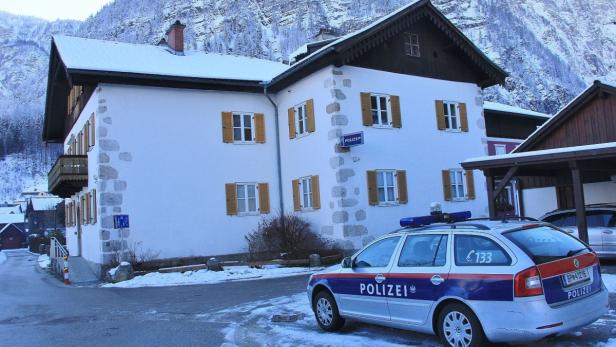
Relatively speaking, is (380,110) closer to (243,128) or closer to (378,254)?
(243,128)

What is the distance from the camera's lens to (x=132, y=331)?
9.84 meters

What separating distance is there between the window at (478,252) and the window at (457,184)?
53.3 ft

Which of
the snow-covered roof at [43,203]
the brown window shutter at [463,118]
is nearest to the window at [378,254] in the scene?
the brown window shutter at [463,118]

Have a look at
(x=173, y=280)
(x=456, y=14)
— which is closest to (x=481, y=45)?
(x=456, y=14)

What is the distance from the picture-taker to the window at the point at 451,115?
23.6 metres

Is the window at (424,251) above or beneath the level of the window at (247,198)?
beneath

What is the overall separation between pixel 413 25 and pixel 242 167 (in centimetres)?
850

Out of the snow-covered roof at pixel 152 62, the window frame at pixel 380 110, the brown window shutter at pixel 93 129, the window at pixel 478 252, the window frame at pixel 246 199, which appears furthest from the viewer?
the window frame at pixel 246 199

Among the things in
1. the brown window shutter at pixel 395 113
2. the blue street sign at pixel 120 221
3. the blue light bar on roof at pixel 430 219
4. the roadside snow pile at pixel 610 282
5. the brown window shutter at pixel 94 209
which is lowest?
the roadside snow pile at pixel 610 282

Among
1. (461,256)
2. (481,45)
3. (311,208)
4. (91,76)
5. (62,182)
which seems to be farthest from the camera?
(481,45)

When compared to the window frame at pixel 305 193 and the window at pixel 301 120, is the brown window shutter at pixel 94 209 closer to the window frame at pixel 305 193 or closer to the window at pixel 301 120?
the window frame at pixel 305 193

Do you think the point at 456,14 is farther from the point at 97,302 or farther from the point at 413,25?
the point at 97,302

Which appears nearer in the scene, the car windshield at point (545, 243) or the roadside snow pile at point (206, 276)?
the car windshield at point (545, 243)

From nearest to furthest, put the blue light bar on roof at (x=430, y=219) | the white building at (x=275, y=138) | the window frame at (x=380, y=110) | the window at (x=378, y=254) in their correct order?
the window at (x=378, y=254) < the blue light bar on roof at (x=430, y=219) < the white building at (x=275, y=138) < the window frame at (x=380, y=110)
